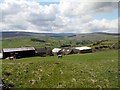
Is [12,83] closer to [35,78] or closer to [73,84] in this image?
[35,78]

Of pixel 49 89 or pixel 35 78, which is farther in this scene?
pixel 35 78

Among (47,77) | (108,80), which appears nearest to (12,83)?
(47,77)

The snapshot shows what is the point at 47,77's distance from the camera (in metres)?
42.0

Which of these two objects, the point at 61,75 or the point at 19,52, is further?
the point at 19,52

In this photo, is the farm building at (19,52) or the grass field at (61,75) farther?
the farm building at (19,52)

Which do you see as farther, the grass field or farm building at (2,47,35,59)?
farm building at (2,47,35,59)

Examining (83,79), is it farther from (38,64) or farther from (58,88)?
(38,64)

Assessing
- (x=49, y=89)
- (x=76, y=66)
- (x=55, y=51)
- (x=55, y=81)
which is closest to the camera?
(x=49, y=89)

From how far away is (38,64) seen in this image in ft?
165

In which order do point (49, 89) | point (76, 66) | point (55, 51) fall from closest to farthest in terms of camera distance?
point (49, 89), point (76, 66), point (55, 51)

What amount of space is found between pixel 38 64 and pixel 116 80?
1655 centimetres

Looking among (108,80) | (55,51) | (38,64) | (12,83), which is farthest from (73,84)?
(55,51)

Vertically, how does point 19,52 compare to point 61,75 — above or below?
below

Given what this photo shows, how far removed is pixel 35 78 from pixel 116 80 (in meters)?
12.9
